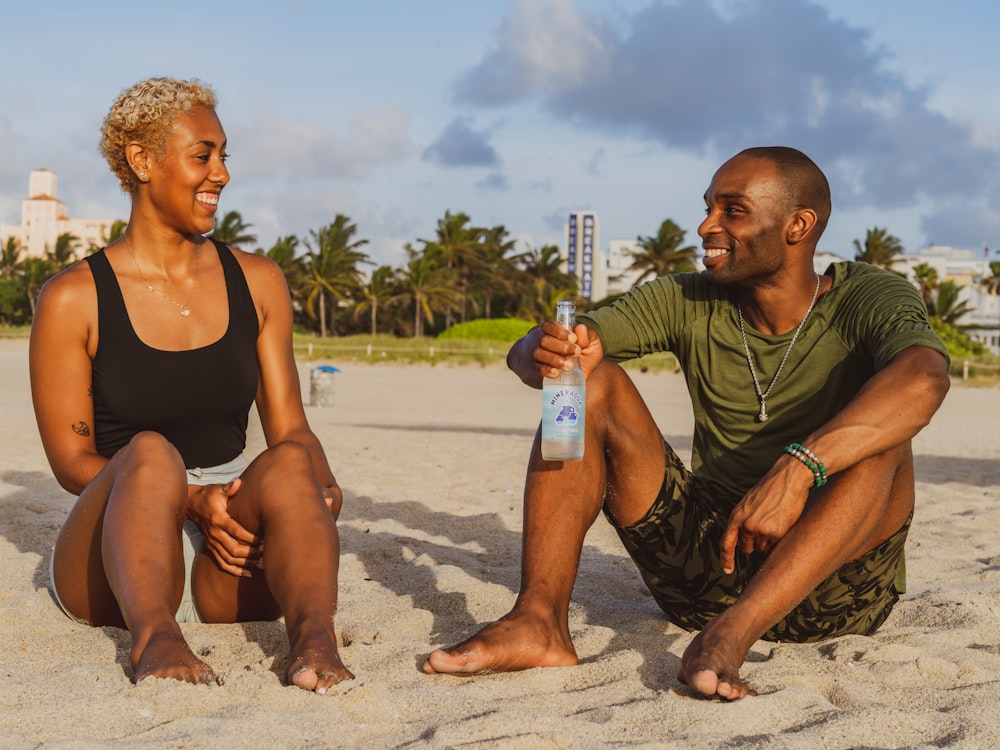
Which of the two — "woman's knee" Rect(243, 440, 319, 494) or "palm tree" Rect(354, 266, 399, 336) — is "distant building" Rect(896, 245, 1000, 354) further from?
"woman's knee" Rect(243, 440, 319, 494)

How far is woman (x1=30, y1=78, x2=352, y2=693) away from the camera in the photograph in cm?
271

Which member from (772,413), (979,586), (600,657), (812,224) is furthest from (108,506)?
(979,586)

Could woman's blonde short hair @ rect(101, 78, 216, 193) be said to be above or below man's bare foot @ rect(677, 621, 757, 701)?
above

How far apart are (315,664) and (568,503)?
0.78m

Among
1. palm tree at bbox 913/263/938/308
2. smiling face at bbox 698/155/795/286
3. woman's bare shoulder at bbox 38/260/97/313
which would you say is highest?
palm tree at bbox 913/263/938/308

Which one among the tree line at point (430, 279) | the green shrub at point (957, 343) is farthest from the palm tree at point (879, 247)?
the green shrub at point (957, 343)

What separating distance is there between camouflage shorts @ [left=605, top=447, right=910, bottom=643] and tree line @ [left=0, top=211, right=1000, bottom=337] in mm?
45697

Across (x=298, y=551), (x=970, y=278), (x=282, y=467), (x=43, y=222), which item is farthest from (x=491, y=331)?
(x=43, y=222)

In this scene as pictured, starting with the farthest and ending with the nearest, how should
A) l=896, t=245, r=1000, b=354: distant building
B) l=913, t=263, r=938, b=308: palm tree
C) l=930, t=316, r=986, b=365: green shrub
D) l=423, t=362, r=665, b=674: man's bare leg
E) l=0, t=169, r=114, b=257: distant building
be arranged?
l=0, t=169, r=114, b=257: distant building < l=896, t=245, r=1000, b=354: distant building < l=913, t=263, r=938, b=308: palm tree < l=930, t=316, r=986, b=365: green shrub < l=423, t=362, r=665, b=674: man's bare leg

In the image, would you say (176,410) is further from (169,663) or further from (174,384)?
(169,663)

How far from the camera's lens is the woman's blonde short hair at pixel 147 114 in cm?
305

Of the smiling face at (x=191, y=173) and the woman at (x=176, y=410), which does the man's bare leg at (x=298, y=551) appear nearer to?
the woman at (x=176, y=410)

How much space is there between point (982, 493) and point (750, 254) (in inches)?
179

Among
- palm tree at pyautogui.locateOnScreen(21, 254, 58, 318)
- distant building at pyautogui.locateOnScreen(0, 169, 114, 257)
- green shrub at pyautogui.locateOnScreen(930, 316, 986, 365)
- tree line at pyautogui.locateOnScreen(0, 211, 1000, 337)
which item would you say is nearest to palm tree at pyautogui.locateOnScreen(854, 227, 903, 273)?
tree line at pyautogui.locateOnScreen(0, 211, 1000, 337)
